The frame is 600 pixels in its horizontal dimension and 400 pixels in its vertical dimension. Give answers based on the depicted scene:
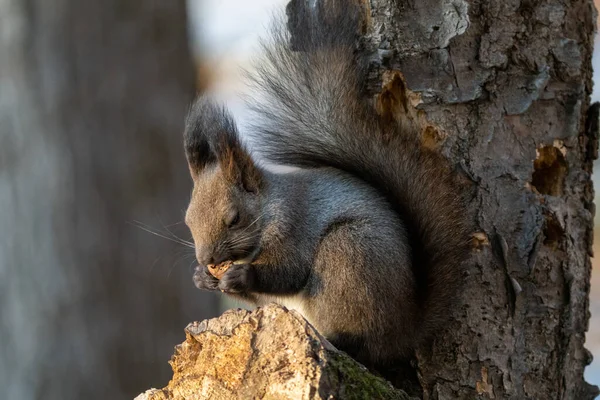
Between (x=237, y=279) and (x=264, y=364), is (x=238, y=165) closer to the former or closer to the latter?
(x=237, y=279)

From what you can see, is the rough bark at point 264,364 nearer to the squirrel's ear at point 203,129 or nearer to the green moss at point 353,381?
the green moss at point 353,381

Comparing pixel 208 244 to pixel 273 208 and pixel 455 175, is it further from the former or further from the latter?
pixel 455 175

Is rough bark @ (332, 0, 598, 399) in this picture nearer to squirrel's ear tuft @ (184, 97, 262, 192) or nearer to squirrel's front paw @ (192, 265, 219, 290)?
squirrel's ear tuft @ (184, 97, 262, 192)

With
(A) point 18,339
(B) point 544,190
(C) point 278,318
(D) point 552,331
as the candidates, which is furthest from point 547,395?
(A) point 18,339

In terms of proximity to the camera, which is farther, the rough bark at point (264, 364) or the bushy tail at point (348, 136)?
the bushy tail at point (348, 136)

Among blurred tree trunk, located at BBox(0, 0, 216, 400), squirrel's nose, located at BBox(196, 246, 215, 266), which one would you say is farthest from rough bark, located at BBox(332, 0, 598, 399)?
blurred tree trunk, located at BBox(0, 0, 216, 400)

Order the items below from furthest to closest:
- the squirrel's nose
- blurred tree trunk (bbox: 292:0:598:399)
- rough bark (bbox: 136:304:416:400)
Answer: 1. the squirrel's nose
2. blurred tree trunk (bbox: 292:0:598:399)
3. rough bark (bbox: 136:304:416:400)

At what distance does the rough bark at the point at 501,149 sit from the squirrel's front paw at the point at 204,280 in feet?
1.37

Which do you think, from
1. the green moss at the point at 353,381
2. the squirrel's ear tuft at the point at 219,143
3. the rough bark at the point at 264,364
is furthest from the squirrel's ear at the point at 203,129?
the green moss at the point at 353,381

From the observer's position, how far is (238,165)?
1.32 meters

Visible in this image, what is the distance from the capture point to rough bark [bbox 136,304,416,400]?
2.56 ft

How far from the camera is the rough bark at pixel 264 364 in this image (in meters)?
0.78

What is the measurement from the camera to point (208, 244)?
1.26 m

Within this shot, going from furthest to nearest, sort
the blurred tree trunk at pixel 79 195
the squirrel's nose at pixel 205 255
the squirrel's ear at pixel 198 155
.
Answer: the blurred tree trunk at pixel 79 195, the squirrel's ear at pixel 198 155, the squirrel's nose at pixel 205 255
